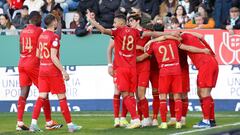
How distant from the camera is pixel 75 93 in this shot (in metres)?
18.3

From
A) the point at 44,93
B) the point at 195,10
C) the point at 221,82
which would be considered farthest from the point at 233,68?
the point at 44,93

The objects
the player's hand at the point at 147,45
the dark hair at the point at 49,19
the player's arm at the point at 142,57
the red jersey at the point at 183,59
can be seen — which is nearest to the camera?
the dark hair at the point at 49,19

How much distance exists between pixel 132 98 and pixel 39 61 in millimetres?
1931

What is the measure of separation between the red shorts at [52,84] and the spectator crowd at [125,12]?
4587mm

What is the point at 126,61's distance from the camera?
1340cm

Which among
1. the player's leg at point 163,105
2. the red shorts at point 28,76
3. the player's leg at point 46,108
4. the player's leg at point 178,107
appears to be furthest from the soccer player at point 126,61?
the red shorts at point 28,76

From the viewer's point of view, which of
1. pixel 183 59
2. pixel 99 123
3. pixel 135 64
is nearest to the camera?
pixel 135 64

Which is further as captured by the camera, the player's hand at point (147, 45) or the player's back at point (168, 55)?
the player's hand at point (147, 45)

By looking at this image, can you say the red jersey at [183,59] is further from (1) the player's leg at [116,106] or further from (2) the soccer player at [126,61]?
(1) the player's leg at [116,106]

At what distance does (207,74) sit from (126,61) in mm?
1448

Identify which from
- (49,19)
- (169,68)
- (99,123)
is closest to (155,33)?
(169,68)

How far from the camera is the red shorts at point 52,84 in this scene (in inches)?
514

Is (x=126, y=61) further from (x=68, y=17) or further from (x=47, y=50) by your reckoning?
(x=68, y=17)

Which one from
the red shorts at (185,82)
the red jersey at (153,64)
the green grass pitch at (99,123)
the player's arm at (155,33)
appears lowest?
the green grass pitch at (99,123)
